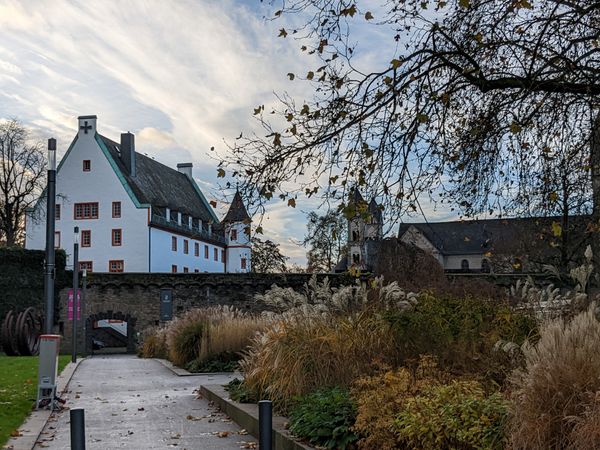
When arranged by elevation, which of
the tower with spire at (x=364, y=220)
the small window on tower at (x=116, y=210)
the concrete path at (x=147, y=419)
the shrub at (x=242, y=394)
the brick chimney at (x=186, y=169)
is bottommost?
the concrete path at (x=147, y=419)

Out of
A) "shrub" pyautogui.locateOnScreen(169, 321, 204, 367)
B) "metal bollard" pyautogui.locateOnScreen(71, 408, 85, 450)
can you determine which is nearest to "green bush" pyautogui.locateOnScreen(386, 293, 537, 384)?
"metal bollard" pyautogui.locateOnScreen(71, 408, 85, 450)

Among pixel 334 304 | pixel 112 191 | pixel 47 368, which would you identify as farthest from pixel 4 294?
pixel 334 304

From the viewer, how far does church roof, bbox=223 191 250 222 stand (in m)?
9.09

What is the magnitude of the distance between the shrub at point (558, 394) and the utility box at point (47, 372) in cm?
816

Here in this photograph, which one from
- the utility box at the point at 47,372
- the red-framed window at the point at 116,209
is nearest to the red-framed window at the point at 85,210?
the red-framed window at the point at 116,209

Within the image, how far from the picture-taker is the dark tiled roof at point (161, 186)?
6362cm

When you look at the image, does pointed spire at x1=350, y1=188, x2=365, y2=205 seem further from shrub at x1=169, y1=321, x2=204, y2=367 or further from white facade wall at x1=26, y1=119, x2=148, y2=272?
white facade wall at x1=26, y1=119, x2=148, y2=272

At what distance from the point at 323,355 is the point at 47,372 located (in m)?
4.78

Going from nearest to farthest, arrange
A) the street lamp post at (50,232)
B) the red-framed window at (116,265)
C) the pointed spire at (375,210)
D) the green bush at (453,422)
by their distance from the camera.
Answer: the green bush at (453,422), the pointed spire at (375,210), the street lamp post at (50,232), the red-framed window at (116,265)

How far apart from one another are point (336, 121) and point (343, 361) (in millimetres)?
2802

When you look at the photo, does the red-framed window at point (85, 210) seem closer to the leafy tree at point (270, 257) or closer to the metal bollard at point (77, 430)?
the leafy tree at point (270, 257)

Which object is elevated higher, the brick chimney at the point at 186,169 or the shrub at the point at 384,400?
the brick chimney at the point at 186,169

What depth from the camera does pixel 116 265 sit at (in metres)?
61.7

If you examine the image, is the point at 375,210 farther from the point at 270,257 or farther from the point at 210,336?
the point at 270,257
